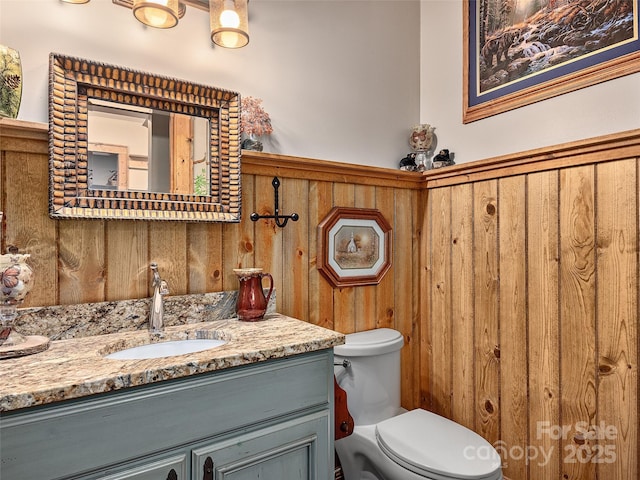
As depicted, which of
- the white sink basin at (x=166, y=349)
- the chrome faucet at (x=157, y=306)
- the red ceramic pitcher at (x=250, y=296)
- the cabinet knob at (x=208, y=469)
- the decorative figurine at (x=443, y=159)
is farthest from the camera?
the decorative figurine at (x=443, y=159)

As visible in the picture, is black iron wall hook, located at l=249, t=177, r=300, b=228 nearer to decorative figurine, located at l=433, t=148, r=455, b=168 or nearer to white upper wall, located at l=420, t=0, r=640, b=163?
decorative figurine, located at l=433, t=148, r=455, b=168

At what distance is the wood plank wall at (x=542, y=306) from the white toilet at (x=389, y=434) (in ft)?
1.07

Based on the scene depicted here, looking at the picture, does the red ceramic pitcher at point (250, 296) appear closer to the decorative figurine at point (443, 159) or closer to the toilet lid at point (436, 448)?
the toilet lid at point (436, 448)

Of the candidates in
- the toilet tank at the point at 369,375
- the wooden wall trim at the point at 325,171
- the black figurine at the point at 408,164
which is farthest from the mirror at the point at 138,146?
the black figurine at the point at 408,164

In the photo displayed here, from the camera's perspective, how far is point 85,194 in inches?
50.1

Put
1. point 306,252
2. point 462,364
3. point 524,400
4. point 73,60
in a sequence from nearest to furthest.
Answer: point 73,60 < point 524,400 < point 306,252 < point 462,364

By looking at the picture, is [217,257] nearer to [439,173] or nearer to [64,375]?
[64,375]

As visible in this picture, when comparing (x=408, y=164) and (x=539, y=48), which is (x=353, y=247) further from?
(x=539, y=48)

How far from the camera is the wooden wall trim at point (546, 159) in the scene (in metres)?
1.39

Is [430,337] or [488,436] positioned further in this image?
[430,337]

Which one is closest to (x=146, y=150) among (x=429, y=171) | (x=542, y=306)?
(x=429, y=171)

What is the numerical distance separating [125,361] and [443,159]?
67.8 inches

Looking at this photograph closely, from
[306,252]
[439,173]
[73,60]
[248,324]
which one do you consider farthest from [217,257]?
[439,173]

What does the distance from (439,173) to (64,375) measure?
178 cm
